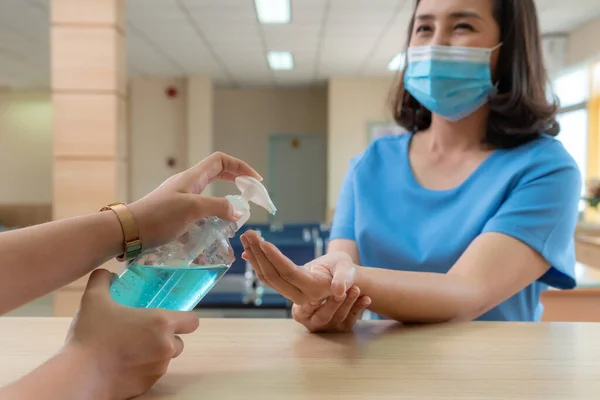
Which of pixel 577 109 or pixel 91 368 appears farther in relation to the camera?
pixel 577 109

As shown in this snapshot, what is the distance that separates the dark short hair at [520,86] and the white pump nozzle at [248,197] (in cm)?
66

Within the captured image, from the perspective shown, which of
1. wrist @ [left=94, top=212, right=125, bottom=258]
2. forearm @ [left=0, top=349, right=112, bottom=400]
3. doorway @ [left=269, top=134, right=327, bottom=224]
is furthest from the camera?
doorway @ [left=269, top=134, right=327, bottom=224]

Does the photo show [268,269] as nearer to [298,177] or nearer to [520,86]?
[520,86]

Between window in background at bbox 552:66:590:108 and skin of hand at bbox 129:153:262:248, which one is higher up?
window in background at bbox 552:66:590:108

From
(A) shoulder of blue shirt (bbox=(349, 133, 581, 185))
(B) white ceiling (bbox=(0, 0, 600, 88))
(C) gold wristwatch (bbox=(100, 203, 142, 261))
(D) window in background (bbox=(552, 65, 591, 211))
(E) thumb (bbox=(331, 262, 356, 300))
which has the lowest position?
(E) thumb (bbox=(331, 262, 356, 300))

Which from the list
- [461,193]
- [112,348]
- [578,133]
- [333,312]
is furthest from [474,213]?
[578,133]

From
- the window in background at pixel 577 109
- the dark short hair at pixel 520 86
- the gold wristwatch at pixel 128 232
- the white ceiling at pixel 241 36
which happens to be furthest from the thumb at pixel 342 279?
the window in background at pixel 577 109

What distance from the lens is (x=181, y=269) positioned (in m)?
0.59

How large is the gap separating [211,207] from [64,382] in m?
0.24

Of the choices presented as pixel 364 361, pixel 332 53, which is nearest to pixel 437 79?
pixel 364 361

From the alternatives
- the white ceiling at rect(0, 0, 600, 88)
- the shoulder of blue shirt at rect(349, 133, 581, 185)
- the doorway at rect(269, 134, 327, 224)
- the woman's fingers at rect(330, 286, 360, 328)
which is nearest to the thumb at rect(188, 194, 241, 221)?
the woman's fingers at rect(330, 286, 360, 328)

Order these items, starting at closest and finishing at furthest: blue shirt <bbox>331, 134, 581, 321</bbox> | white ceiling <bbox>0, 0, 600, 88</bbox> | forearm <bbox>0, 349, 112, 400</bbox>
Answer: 1. forearm <bbox>0, 349, 112, 400</bbox>
2. blue shirt <bbox>331, 134, 581, 321</bbox>
3. white ceiling <bbox>0, 0, 600, 88</bbox>

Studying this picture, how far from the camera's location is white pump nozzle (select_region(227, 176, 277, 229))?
0.67m

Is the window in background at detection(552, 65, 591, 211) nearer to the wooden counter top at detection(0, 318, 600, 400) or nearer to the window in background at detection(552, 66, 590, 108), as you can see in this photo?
the window in background at detection(552, 66, 590, 108)
